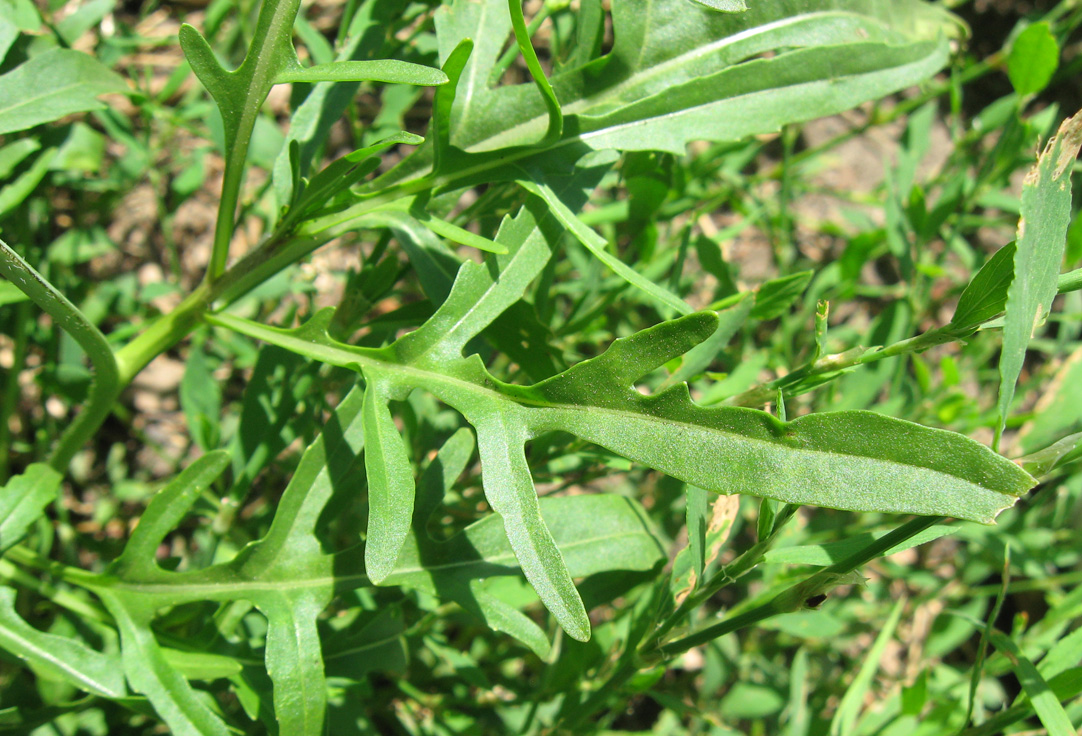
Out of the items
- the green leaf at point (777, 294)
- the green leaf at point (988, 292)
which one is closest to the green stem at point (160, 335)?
the green leaf at point (777, 294)

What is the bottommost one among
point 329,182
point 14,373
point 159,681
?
point 159,681

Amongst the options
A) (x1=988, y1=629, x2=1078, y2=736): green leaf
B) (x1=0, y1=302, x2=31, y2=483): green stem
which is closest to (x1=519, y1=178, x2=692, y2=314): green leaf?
A: (x1=988, y1=629, x2=1078, y2=736): green leaf

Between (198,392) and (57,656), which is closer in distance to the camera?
(57,656)

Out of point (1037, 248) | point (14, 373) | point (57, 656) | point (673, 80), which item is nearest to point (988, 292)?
point (1037, 248)

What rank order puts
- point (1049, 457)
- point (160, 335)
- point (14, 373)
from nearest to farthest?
point (1049, 457), point (160, 335), point (14, 373)

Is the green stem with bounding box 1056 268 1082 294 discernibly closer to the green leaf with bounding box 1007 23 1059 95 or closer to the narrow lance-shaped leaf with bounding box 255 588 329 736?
the green leaf with bounding box 1007 23 1059 95

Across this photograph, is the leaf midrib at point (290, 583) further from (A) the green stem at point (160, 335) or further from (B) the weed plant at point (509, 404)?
(A) the green stem at point (160, 335)

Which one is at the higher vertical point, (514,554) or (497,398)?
(497,398)

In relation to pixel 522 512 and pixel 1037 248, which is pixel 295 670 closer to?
pixel 522 512

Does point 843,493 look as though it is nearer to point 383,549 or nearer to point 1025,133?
point 383,549
